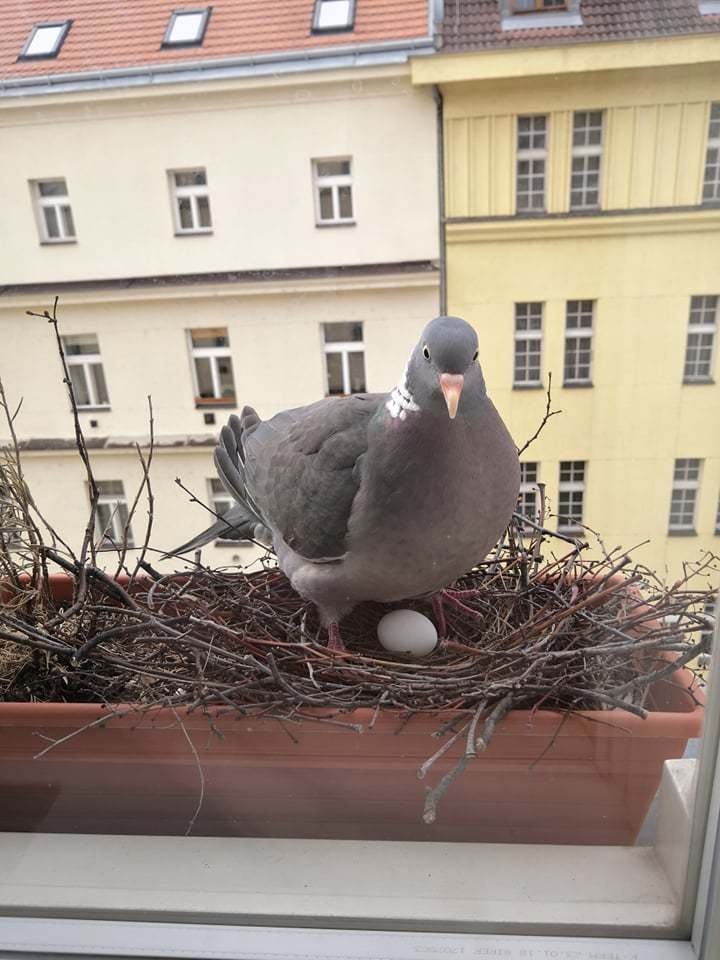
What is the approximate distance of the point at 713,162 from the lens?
0.71 m

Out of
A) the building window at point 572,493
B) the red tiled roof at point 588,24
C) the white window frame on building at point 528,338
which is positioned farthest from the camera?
the building window at point 572,493

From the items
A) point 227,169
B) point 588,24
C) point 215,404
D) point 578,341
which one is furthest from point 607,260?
point 215,404

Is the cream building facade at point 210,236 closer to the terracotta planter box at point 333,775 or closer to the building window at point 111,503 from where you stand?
the building window at point 111,503

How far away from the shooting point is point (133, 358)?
3.00ft

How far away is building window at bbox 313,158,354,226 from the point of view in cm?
83

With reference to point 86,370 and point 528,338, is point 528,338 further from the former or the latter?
point 86,370

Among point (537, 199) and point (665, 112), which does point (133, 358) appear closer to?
point (537, 199)

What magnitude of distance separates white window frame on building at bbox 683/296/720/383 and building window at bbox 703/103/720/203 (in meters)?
0.12

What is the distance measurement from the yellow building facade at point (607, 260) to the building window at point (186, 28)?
0.23 m

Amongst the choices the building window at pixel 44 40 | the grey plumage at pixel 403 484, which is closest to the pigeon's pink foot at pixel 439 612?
the grey plumage at pixel 403 484

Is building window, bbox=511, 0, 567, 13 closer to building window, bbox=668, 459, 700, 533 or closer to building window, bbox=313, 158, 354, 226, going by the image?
building window, bbox=313, 158, 354, 226

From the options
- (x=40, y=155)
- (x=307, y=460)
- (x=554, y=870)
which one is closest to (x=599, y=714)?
(x=554, y=870)

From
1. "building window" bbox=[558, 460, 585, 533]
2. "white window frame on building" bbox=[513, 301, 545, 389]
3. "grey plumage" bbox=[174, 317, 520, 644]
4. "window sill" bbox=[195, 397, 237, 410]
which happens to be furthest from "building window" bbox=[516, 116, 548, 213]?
"window sill" bbox=[195, 397, 237, 410]

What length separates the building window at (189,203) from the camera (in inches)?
32.5
